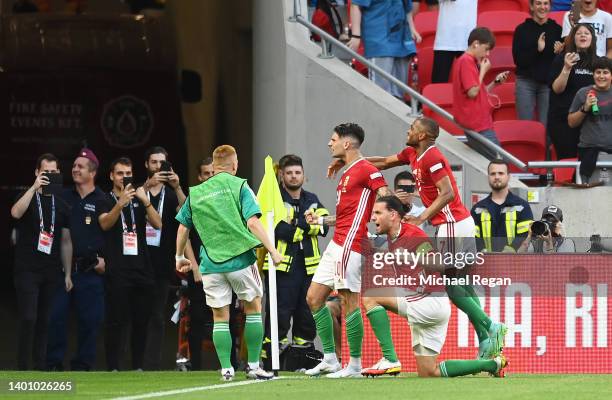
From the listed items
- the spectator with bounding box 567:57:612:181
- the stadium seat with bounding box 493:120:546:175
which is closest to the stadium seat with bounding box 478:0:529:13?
the stadium seat with bounding box 493:120:546:175

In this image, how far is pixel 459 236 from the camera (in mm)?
14281

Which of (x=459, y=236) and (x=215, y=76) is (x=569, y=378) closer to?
(x=459, y=236)

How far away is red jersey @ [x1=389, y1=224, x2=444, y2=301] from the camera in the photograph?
13969mm

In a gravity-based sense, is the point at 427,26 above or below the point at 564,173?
above

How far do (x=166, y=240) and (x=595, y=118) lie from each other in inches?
173

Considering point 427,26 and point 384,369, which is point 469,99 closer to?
point 427,26

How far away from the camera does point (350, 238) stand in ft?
45.9

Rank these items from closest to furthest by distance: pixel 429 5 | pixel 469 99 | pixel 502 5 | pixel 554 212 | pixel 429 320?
pixel 429 320 → pixel 554 212 → pixel 469 99 → pixel 502 5 → pixel 429 5

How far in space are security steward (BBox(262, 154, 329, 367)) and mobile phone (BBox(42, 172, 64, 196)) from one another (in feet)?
6.83

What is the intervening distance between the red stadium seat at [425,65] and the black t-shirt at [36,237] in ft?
16.8

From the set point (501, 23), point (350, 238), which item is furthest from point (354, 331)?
point (501, 23)

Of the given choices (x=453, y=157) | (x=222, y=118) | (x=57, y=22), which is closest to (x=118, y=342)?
(x=453, y=157)

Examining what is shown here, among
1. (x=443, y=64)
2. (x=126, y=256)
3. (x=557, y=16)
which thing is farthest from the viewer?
(x=557, y=16)

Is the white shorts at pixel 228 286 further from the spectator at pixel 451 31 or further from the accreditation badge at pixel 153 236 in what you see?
the spectator at pixel 451 31
